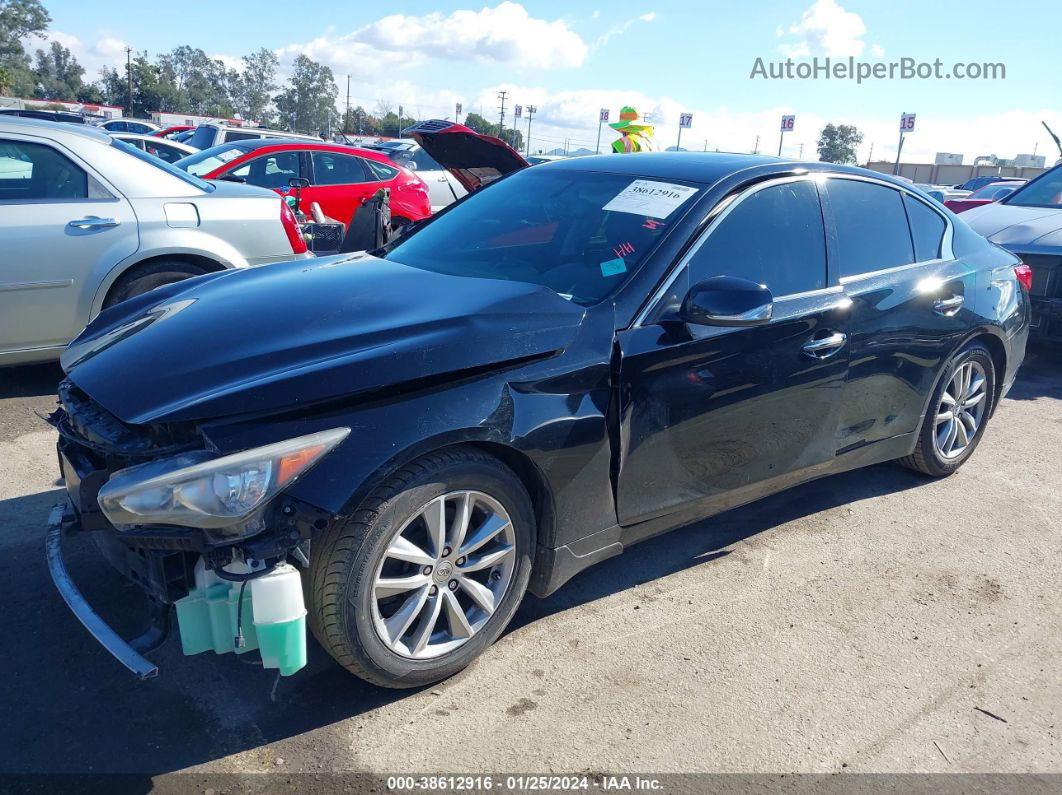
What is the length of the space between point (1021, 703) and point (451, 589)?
1947mm

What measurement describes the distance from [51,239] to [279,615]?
3741mm

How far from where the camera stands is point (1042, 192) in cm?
805

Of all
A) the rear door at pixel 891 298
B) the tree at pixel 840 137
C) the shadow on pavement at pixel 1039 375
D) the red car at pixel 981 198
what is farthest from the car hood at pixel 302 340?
the tree at pixel 840 137

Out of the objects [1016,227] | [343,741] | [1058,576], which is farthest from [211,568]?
[1016,227]

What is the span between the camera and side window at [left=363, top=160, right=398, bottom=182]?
10812 millimetres

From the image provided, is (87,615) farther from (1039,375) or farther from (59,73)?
(59,73)

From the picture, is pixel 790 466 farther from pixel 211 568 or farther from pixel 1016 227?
pixel 1016 227

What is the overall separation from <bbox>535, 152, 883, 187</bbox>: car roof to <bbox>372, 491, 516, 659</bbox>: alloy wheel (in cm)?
→ 166

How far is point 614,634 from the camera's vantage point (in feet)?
9.93

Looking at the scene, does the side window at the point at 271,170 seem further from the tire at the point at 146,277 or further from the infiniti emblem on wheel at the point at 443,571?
the infiniti emblem on wheel at the point at 443,571

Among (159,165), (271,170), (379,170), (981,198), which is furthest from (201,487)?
(981,198)

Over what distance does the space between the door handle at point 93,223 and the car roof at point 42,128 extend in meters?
0.60

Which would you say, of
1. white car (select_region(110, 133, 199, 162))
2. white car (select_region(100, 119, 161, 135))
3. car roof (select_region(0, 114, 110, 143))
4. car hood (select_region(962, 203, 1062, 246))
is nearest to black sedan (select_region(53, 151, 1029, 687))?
car roof (select_region(0, 114, 110, 143))

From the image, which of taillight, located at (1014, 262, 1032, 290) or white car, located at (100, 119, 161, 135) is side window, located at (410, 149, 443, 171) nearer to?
taillight, located at (1014, 262, 1032, 290)
